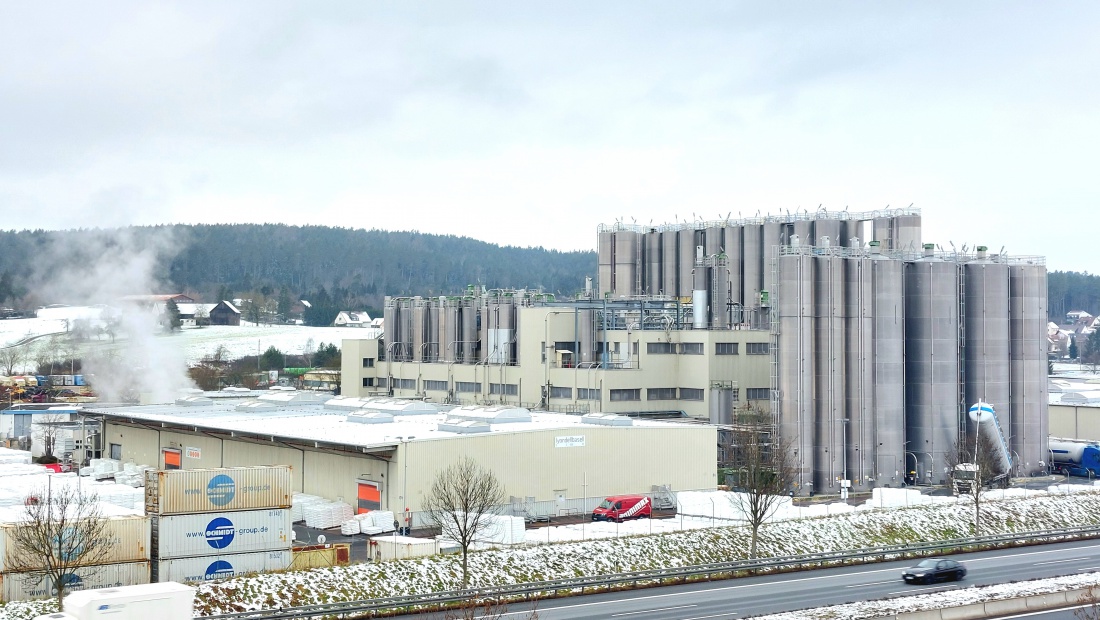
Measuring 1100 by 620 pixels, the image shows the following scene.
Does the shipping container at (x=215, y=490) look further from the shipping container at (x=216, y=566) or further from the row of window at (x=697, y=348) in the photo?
the row of window at (x=697, y=348)

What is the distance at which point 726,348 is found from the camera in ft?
294

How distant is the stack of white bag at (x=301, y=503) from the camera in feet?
198

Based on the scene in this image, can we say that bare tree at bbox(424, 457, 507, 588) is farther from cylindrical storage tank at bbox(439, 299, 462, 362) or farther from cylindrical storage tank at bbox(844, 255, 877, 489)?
cylindrical storage tank at bbox(439, 299, 462, 362)

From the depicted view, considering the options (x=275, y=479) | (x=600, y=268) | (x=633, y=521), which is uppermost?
(x=600, y=268)

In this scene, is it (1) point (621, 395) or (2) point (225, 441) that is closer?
(2) point (225, 441)

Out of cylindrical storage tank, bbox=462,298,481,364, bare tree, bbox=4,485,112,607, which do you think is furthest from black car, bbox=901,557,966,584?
cylindrical storage tank, bbox=462,298,481,364

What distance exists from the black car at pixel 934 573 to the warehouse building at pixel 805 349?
3064cm

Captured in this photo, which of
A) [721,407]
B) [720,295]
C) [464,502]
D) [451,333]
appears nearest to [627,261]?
[720,295]

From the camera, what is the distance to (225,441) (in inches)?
2862

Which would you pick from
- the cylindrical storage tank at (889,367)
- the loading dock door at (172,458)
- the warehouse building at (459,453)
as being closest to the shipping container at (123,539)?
the warehouse building at (459,453)

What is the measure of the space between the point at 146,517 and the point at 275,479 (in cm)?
507

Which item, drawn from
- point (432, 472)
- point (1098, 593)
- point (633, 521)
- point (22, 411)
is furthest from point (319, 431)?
point (22, 411)

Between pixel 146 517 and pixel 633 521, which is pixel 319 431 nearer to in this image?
pixel 633 521

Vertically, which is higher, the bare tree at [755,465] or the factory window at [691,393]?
the factory window at [691,393]
